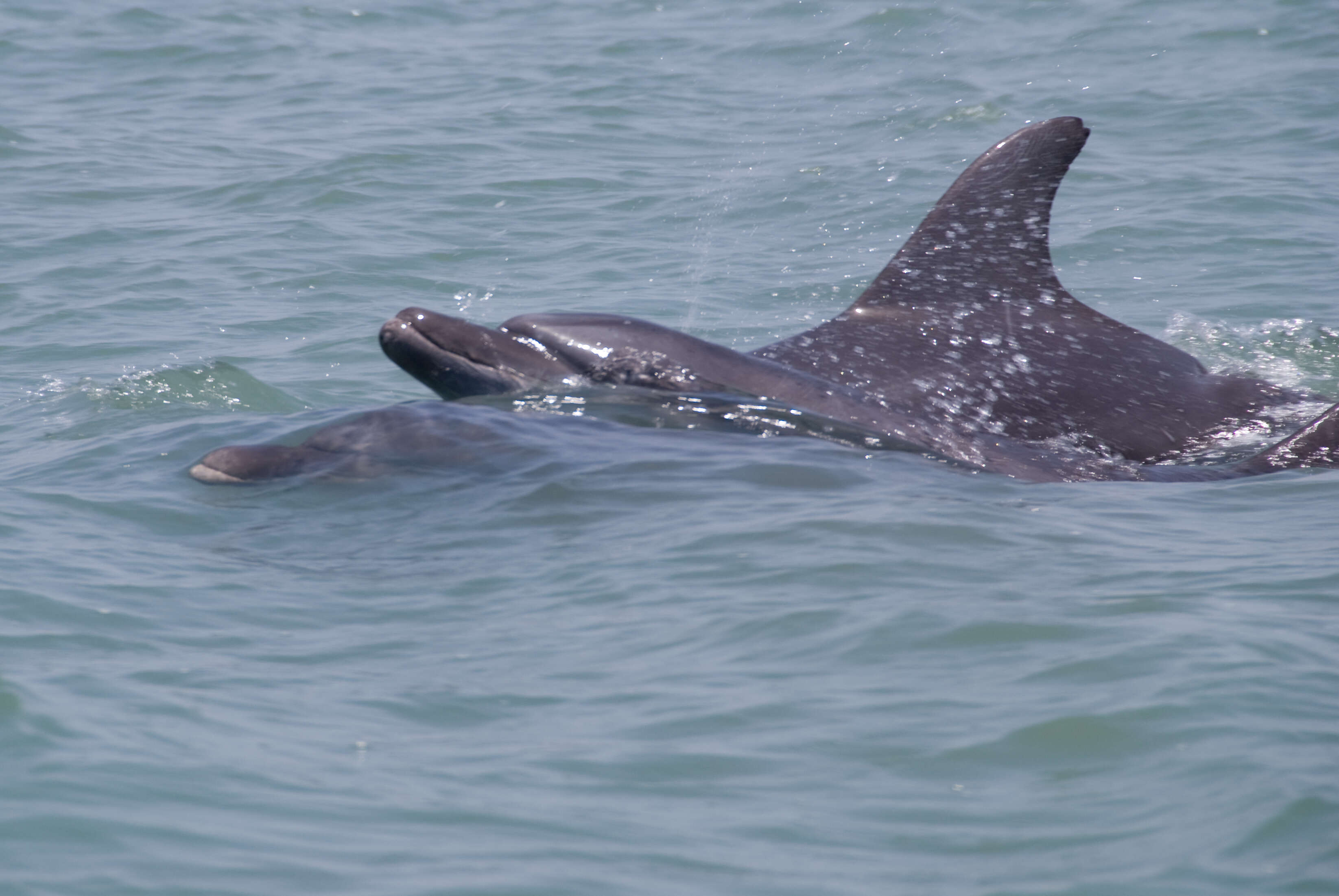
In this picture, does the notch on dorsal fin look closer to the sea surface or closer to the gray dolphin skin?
the gray dolphin skin

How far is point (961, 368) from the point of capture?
8.32 m

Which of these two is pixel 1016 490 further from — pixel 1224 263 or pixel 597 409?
pixel 1224 263

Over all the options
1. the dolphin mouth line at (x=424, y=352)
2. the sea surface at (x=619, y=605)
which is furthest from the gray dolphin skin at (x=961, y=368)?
the sea surface at (x=619, y=605)

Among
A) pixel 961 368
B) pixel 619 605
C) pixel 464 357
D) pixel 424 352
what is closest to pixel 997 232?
pixel 961 368

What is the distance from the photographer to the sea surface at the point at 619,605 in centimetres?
363

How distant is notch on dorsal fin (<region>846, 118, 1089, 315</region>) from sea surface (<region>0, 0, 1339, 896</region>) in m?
1.91

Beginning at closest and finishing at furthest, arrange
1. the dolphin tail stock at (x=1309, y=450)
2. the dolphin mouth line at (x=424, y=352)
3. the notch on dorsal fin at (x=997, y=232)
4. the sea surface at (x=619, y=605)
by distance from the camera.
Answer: the sea surface at (x=619, y=605) → the dolphin tail stock at (x=1309, y=450) → the dolphin mouth line at (x=424, y=352) → the notch on dorsal fin at (x=997, y=232)

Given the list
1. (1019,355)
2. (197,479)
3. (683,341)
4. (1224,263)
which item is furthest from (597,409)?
(1224,263)

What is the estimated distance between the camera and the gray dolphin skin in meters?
7.43

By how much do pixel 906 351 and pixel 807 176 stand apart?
776cm

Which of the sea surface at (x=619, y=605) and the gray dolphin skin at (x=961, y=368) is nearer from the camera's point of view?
the sea surface at (x=619, y=605)

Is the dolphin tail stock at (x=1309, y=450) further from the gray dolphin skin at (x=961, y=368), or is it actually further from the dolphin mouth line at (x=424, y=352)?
the dolphin mouth line at (x=424, y=352)

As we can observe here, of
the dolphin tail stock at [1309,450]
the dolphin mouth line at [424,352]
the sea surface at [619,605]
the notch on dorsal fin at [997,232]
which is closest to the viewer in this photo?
the sea surface at [619,605]

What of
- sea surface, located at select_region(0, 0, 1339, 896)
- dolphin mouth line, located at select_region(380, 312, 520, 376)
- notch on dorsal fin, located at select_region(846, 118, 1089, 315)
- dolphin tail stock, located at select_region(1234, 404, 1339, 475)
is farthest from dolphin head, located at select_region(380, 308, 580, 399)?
dolphin tail stock, located at select_region(1234, 404, 1339, 475)
